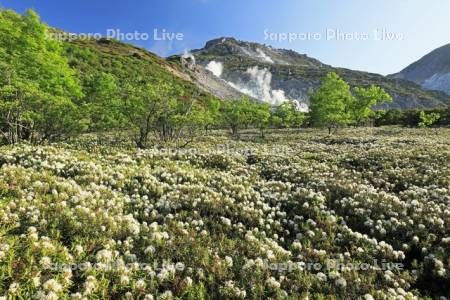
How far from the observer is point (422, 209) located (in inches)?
389

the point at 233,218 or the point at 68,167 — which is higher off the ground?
the point at 68,167

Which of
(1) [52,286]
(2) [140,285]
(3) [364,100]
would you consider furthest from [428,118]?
(1) [52,286]

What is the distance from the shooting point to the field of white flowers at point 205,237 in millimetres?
5609

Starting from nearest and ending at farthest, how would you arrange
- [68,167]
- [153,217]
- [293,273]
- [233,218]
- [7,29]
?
[293,273], [153,217], [233,218], [68,167], [7,29]

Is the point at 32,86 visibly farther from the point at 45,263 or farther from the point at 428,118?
the point at 428,118

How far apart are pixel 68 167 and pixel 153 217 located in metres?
4.73

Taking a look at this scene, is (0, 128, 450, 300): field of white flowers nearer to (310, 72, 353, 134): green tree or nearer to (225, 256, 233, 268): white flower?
(225, 256, 233, 268): white flower

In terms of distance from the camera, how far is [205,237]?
25.0 ft

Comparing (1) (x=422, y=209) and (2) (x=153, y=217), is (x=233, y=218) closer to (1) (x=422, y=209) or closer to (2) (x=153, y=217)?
(2) (x=153, y=217)

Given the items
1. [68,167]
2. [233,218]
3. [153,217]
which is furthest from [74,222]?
[68,167]

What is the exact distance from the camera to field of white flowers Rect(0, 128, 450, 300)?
5.61 meters

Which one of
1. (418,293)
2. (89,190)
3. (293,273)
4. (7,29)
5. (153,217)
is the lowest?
(418,293)

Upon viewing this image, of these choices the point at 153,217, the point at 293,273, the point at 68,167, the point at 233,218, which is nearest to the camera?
the point at 293,273

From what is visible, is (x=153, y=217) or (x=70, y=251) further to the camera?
(x=153, y=217)
